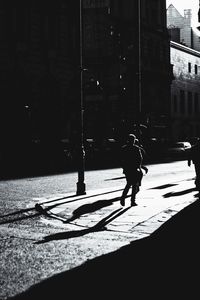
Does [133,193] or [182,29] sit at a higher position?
[182,29]

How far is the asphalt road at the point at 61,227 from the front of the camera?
6.33 meters

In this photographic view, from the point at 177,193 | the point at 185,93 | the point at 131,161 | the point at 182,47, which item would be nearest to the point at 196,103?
the point at 185,93

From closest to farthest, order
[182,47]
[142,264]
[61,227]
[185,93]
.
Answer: [142,264] < [61,227] < [182,47] < [185,93]

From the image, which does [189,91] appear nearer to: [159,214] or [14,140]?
[14,140]

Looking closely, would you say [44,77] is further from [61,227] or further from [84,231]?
[84,231]

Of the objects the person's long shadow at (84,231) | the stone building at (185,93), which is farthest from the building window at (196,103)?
the person's long shadow at (84,231)

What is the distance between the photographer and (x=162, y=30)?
53156 millimetres

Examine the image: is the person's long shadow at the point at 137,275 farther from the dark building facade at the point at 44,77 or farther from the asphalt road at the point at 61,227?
the dark building facade at the point at 44,77

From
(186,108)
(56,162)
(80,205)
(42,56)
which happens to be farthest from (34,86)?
(186,108)

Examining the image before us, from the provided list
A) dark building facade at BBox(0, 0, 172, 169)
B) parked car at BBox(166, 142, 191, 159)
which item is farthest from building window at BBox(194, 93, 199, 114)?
parked car at BBox(166, 142, 191, 159)

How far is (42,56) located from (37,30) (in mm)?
1787

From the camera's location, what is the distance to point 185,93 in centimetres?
5822

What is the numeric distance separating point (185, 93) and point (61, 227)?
50.6m

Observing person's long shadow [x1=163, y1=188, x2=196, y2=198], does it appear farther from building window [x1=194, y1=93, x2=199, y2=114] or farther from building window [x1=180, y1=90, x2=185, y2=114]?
building window [x1=194, y1=93, x2=199, y2=114]
